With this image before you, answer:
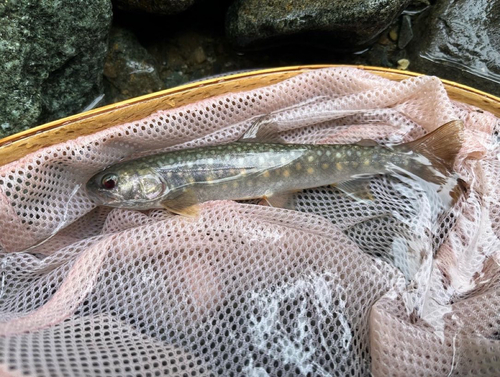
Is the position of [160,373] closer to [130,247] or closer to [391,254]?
[130,247]

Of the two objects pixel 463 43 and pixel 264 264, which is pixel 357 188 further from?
pixel 463 43

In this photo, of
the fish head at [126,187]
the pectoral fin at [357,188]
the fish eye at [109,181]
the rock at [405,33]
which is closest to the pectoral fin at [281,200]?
the pectoral fin at [357,188]

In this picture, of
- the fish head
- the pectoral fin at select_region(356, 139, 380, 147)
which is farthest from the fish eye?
the pectoral fin at select_region(356, 139, 380, 147)

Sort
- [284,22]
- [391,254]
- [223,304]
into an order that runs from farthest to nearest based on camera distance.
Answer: [284,22], [391,254], [223,304]

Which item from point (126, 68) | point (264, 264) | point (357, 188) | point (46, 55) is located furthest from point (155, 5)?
point (264, 264)

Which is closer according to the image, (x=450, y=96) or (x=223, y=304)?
(x=223, y=304)

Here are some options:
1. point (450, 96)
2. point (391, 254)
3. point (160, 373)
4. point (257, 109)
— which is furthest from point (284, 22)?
point (160, 373)

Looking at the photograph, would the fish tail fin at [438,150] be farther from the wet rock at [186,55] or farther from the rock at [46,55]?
the rock at [46,55]

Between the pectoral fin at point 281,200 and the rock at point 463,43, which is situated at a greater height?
the rock at point 463,43
